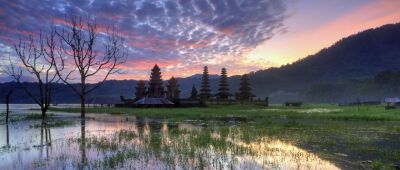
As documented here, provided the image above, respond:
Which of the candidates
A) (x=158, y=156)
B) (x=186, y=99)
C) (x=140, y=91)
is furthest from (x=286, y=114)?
(x=140, y=91)

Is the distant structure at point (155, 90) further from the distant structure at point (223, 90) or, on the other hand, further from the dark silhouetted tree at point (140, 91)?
the distant structure at point (223, 90)

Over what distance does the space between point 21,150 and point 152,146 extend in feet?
18.0

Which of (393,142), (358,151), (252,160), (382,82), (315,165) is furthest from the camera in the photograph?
(382,82)

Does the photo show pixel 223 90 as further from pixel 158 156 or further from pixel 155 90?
pixel 158 156

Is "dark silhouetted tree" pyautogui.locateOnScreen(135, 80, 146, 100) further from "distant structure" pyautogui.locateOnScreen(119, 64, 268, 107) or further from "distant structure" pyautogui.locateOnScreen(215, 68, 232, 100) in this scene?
"distant structure" pyautogui.locateOnScreen(215, 68, 232, 100)

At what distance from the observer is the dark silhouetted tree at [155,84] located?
77.9m

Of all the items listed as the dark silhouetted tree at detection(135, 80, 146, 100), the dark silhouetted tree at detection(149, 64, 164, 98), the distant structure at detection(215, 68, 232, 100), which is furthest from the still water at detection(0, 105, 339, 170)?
the dark silhouetted tree at detection(135, 80, 146, 100)

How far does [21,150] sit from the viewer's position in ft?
35.0

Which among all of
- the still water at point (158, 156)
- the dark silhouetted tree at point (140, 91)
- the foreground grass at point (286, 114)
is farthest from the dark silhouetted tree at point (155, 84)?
the still water at point (158, 156)

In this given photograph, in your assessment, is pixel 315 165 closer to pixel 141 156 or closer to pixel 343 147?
pixel 343 147

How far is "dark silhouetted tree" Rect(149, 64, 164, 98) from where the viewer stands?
7786 cm

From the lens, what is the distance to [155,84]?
79.3 meters

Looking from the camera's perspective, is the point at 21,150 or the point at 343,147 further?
the point at 343,147

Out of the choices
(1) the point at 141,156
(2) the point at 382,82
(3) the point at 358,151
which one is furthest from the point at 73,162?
(2) the point at 382,82
